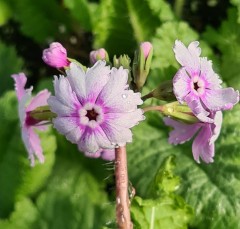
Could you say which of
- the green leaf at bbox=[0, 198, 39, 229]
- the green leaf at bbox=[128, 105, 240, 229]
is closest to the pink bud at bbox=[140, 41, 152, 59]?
the green leaf at bbox=[128, 105, 240, 229]

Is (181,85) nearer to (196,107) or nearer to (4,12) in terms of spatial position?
(196,107)

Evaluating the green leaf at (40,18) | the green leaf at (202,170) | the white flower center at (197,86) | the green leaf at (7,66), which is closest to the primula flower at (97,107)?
the white flower center at (197,86)

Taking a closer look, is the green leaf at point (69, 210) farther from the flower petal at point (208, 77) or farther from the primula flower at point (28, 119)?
the flower petal at point (208, 77)

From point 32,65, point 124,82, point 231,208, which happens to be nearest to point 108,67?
point 124,82

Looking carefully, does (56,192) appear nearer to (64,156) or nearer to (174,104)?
(64,156)

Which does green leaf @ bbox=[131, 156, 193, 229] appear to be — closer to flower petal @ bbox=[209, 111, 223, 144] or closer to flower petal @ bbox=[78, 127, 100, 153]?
flower petal @ bbox=[209, 111, 223, 144]

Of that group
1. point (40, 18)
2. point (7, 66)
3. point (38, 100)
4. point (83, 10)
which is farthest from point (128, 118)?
point (40, 18)
